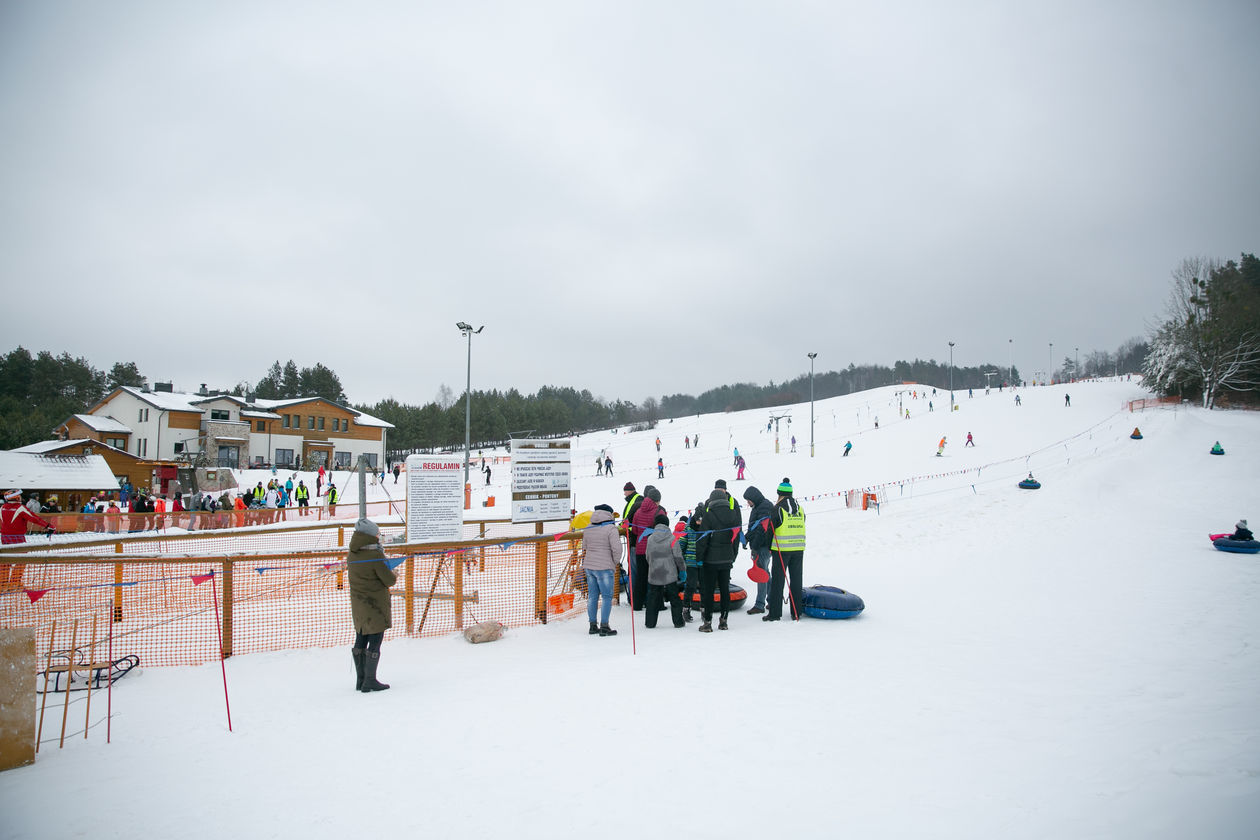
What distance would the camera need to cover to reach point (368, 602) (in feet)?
21.5

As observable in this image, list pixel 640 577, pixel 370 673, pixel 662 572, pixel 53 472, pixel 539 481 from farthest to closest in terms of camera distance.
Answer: pixel 53 472, pixel 539 481, pixel 640 577, pixel 662 572, pixel 370 673

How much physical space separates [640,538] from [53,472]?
33996 mm

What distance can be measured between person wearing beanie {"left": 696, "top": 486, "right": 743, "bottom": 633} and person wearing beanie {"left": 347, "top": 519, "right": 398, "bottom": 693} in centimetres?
409

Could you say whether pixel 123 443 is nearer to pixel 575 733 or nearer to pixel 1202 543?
pixel 575 733

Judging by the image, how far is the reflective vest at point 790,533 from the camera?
Result: 9055 millimetres

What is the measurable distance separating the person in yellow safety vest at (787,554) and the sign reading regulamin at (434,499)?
5010mm

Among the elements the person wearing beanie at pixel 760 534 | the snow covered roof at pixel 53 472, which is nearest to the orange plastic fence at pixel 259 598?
the person wearing beanie at pixel 760 534

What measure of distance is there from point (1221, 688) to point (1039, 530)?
13.5 metres

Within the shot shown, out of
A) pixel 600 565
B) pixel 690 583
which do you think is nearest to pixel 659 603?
pixel 690 583

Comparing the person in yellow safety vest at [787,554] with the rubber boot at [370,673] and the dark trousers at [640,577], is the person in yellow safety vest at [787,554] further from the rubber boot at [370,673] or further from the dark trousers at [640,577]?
the rubber boot at [370,673]

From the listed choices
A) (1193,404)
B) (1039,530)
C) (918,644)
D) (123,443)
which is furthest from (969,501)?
(123,443)

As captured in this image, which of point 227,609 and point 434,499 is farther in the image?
point 434,499

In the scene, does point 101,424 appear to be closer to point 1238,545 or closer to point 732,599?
point 732,599

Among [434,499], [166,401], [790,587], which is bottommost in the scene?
[790,587]
